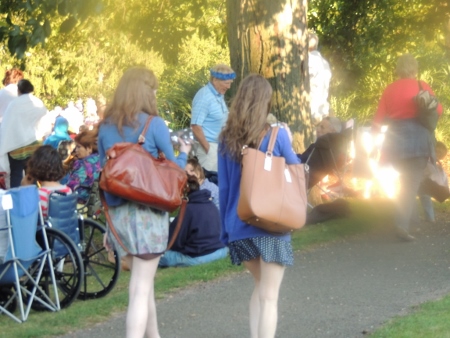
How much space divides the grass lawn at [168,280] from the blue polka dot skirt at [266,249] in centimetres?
191

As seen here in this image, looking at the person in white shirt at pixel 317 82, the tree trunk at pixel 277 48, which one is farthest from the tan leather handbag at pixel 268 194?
the person in white shirt at pixel 317 82

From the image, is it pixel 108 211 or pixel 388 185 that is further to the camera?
pixel 388 185

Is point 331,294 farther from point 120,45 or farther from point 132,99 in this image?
point 120,45

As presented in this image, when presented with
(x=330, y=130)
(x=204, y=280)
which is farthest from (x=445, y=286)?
(x=330, y=130)

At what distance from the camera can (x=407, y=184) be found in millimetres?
10188

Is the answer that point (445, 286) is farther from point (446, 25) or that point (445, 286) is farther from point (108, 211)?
point (446, 25)

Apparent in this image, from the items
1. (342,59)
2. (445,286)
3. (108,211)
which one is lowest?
(445,286)

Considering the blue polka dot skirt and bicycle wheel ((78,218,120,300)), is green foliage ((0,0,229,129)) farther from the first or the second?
the blue polka dot skirt

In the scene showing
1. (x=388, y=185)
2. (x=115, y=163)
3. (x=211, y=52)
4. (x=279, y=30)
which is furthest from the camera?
(x=211, y=52)

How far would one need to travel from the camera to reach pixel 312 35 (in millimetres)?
12656

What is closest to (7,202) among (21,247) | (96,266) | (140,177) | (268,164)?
(21,247)

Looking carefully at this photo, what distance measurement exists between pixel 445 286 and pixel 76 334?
3132 millimetres

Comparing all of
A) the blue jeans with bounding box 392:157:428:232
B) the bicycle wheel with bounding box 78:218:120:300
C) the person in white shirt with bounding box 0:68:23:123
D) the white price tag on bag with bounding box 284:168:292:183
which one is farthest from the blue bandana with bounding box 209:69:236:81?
the white price tag on bag with bounding box 284:168:292:183

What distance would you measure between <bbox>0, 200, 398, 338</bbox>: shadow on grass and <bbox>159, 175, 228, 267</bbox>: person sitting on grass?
0.72 ft
